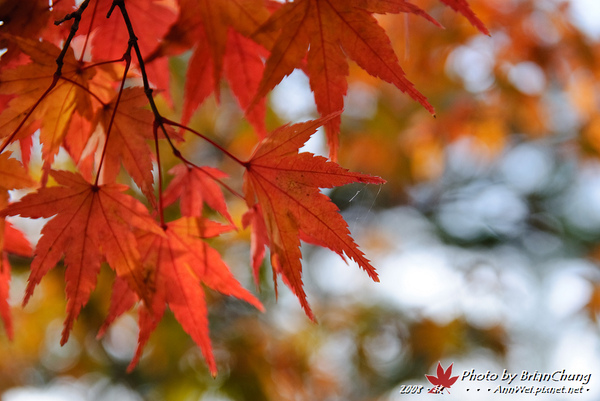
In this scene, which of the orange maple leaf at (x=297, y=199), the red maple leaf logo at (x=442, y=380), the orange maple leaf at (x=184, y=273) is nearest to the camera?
the orange maple leaf at (x=297, y=199)

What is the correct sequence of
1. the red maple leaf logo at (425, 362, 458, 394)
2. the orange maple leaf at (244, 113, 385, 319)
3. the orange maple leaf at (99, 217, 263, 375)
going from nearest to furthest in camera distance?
the orange maple leaf at (244, 113, 385, 319)
the orange maple leaf at (99, 217, 263, 375)
the red maple leaf logo at (425, 362, 458, 394)

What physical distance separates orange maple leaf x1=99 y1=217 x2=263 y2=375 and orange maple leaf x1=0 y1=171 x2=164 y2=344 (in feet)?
0.27

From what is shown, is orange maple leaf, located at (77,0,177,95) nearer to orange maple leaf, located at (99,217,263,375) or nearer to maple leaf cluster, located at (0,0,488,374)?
maple leaf cluster, located at (0,0,488,374)

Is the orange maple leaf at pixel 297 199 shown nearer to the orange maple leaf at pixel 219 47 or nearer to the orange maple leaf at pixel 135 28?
the orange maple leaf at pixel 219 47

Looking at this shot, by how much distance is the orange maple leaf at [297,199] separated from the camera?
53cm

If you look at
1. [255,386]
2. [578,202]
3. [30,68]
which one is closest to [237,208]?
[255,386]

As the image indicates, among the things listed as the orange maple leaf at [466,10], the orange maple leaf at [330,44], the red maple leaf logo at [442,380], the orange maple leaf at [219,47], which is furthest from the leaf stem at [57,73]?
the red maple leaf logo at [442,380]

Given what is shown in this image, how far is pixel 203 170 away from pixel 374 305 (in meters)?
3.01

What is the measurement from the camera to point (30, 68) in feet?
1.90

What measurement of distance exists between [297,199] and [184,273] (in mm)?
241

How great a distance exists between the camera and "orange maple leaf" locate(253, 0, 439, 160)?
57 cm

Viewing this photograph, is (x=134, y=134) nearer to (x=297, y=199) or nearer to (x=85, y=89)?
(x=85, y=89)

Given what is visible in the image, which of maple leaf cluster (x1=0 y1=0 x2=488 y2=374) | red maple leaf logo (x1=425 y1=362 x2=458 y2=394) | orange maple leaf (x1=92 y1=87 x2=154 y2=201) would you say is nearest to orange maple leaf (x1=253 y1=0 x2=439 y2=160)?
maple leaf cluster (x1=0 y1=0 x2=488 y2=374)

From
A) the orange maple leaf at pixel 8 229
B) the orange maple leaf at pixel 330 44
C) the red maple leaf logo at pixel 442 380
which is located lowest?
the orange maple leaf at pixel 8 229
